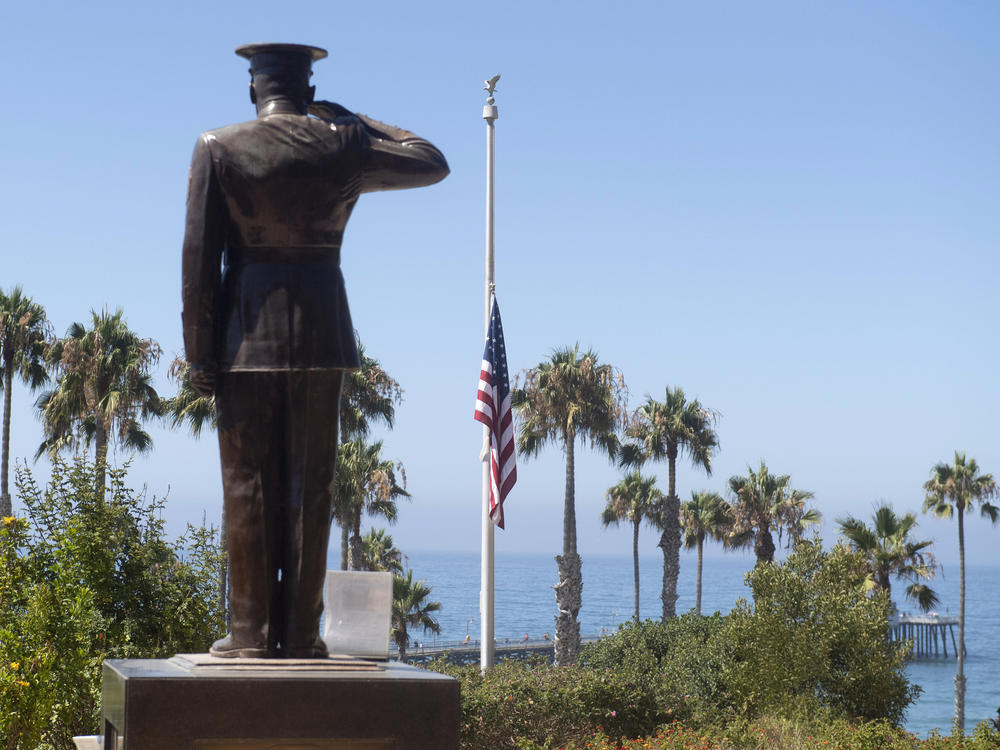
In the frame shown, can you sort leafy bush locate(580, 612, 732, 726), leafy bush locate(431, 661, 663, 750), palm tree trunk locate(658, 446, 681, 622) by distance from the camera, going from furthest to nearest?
palm tree trunk locate(658, 446, 681, 622)
leafy bush locate(580, 612, 732, 726)
leafy bush locate(431, 661, 663, 750)

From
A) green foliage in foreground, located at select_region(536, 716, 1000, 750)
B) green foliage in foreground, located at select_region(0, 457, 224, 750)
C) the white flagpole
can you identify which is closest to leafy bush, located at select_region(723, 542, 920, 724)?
green foliage in foreground, located at select_region(536, 716, 1000, 750)

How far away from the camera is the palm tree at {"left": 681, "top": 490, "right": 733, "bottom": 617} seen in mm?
48750

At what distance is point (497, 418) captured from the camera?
15938mm

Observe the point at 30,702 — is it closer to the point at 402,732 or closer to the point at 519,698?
the point at 402,732

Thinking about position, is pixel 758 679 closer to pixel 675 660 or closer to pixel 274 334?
pixel 675 660

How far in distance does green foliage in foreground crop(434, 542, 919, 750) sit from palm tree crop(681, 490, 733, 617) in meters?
26.7

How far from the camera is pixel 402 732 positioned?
14.8ft

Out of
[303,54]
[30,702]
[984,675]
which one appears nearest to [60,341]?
[30,702]

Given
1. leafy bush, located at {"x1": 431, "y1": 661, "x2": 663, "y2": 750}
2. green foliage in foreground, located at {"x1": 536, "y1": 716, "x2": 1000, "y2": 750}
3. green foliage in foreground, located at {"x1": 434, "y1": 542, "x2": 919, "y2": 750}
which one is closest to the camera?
green foliage in foreground, located at {"x1": 536, "y1": 716, "x2": 1000, "y2": 750}

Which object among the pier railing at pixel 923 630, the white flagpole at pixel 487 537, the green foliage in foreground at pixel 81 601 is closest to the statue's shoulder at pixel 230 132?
the green foliage in foreground at pixel 81 601

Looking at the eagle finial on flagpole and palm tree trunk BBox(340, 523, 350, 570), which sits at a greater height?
the eagle finial on flagpole

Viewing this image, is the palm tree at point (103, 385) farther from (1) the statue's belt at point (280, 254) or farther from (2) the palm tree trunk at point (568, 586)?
(1) the statue's belt at point (280, 254)

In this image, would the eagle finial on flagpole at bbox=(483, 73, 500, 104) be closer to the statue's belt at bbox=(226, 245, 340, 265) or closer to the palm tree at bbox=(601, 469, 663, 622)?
the statue's belt at bbox=(226, 245, 340, 265)

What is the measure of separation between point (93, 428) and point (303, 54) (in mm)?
30842
